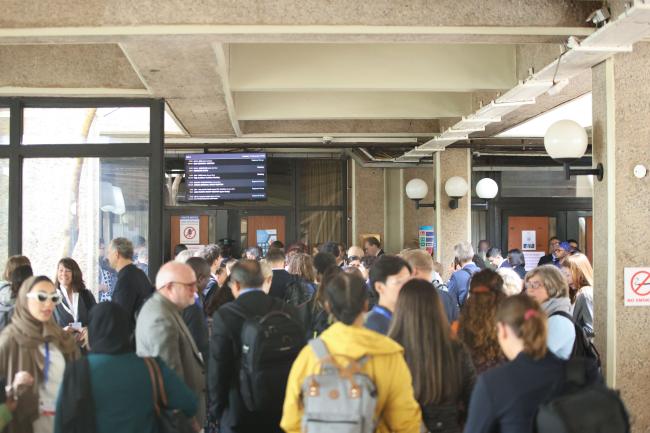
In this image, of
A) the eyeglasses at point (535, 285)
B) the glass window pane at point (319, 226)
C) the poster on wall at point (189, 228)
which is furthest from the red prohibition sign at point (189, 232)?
the eyeglasses at point (535, 285)

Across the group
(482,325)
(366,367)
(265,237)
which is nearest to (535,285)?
(482,325)

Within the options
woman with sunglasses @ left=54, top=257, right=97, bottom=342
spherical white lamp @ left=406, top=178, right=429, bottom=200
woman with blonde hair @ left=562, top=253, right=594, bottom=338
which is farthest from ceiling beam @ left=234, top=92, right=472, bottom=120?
woman with sunglasses @ left=54, top=257, right=97, bottom=342

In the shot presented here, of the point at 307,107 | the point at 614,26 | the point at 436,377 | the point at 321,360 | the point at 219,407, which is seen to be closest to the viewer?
the point at 321,360

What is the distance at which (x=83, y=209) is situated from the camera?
7305mm

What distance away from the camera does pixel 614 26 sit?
4.48 meters

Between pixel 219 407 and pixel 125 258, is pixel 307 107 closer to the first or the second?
pixel 125 258

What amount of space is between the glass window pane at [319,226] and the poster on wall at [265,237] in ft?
1.74

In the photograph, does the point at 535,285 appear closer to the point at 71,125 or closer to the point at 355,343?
the point at 355,343

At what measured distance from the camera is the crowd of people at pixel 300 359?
2719 mm

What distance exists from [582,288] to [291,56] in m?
3.35

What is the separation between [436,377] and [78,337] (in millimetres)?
2921

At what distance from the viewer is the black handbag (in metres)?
2.86

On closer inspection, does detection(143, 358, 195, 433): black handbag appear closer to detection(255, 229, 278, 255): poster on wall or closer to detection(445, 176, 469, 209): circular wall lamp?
detection(445, 176, 469, 209): circular wall lamp

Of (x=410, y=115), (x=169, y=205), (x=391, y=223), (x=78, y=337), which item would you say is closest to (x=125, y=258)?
(x=78, y=337)
